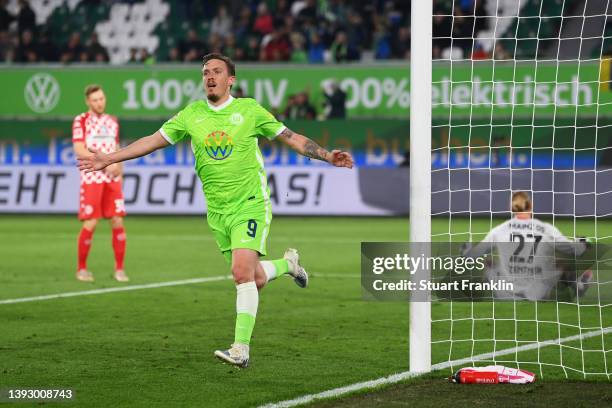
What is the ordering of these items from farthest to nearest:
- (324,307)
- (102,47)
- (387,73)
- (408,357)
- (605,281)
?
(102,47)
(387,73)
(605,281)
(324,307)
(408,357)

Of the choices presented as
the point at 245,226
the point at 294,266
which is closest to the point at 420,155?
the point at 245,226

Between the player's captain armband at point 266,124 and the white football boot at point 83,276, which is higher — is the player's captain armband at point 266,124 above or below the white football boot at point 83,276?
above

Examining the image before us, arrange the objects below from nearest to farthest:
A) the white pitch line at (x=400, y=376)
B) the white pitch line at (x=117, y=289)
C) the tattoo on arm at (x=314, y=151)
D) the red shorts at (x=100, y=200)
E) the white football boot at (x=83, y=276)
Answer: the white pitch line at (x=400, y=376), the tattoo on arm at (x=314, y=151), the white pitch line at (x=117, y=289), the red shorts at (x=100, y=200), the white football boot at (x=83, y=276)

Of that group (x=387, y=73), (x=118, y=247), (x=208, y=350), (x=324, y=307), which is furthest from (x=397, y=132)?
(x=208, y=350)

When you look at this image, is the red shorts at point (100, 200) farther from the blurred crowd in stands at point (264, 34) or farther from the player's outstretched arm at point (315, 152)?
the blurred crowd in stands at point (264, 34)

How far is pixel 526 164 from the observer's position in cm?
2234

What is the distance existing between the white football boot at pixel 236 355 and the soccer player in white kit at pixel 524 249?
428 centimetres

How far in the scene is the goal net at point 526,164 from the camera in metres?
8.67

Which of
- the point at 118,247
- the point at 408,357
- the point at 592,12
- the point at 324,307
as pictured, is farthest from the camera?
the point at 592,12

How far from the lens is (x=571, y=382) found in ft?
23.8

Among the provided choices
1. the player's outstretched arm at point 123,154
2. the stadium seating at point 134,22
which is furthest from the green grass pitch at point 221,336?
the stadium seating at point 134,22

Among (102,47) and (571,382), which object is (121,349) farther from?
(102,47)

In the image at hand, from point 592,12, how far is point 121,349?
16.7 meters

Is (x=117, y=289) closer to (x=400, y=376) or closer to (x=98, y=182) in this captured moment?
(x=98, y=182)
